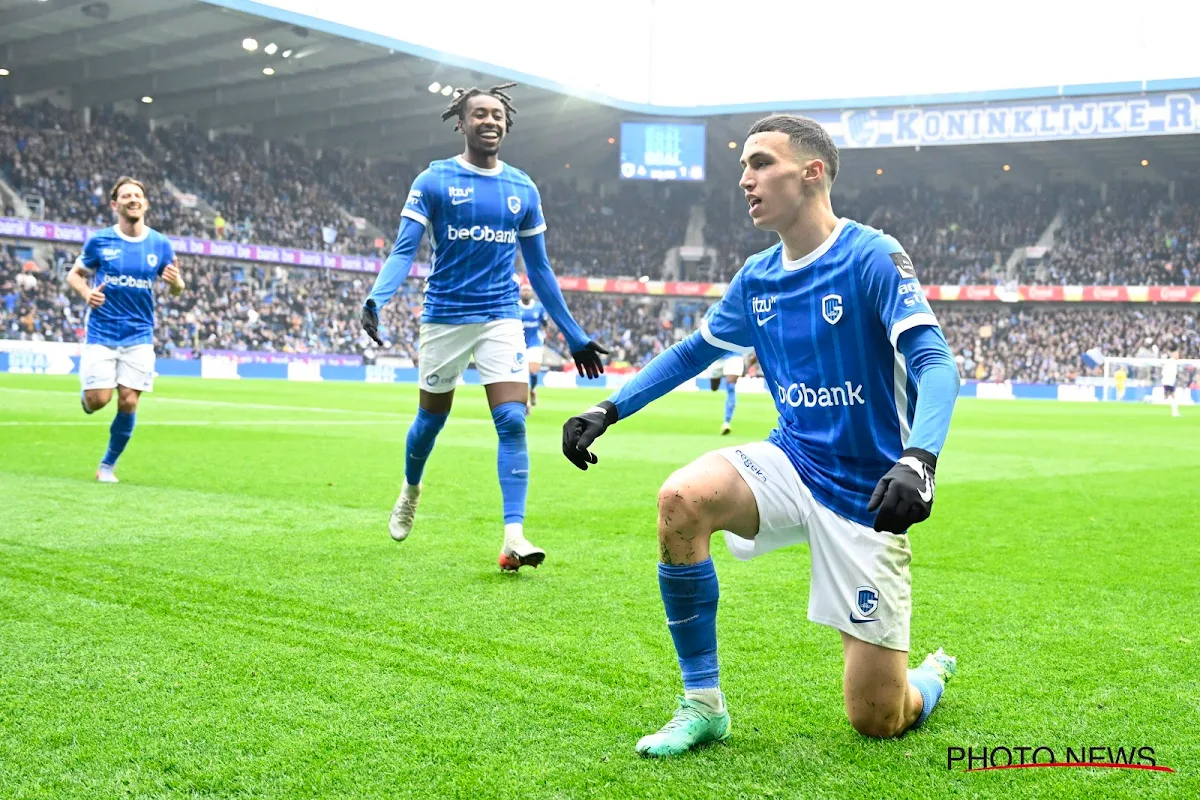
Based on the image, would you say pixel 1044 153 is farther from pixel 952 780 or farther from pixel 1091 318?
pixel 952 780

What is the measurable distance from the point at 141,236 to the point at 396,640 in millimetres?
6329

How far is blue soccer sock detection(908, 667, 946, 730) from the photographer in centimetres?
338

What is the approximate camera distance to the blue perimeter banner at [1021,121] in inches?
1716

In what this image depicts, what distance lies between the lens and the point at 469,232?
20.0 feet

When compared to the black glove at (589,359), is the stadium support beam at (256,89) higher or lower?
higher

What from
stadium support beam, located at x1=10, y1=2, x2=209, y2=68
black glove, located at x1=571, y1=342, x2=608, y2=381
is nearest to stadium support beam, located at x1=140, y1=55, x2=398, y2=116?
stadium support beam, located at x1=10, y1=2, x2=209, y2=68

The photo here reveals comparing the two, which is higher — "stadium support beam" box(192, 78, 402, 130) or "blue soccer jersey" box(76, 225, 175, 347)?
"stadium support beam" box(192, 78, 402, 130)

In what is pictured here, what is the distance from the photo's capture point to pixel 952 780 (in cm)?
290

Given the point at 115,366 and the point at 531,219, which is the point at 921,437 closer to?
the point at 531,219

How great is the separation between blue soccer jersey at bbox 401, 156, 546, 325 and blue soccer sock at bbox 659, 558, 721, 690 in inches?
126

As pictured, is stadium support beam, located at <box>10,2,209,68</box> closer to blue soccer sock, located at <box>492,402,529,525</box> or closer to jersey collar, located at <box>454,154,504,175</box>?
jersey collar, located at <box>454,154,504,175</box>

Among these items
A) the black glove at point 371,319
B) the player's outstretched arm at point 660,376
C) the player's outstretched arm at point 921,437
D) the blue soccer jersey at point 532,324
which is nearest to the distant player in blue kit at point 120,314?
the black glove at point 371,319

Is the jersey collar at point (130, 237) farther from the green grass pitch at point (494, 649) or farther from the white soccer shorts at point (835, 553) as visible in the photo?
the white soccer shorts at point (835, 553)

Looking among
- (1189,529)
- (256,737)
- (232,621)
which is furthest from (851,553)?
(1189,529)
